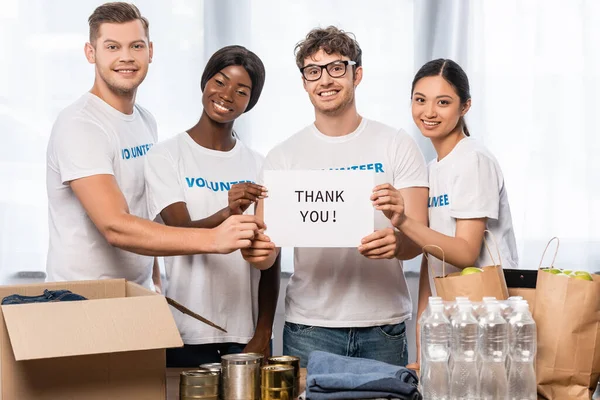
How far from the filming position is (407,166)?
222cm

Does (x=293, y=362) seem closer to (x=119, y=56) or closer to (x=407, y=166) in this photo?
(x=407, y=166)

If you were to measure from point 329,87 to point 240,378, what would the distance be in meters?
0.99

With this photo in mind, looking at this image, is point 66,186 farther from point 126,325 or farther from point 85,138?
point 126,325

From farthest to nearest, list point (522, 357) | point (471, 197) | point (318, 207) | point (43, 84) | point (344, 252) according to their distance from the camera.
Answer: point (43, 84) < point (344, 252) < point (471, 197) < point (318, 207) < point (522, 357)

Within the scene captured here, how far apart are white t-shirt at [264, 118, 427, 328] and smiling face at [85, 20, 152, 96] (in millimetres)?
529

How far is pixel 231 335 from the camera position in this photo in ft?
7.59

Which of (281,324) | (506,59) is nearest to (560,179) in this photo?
(506,59)

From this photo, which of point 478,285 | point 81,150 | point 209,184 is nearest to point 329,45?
point 209,184

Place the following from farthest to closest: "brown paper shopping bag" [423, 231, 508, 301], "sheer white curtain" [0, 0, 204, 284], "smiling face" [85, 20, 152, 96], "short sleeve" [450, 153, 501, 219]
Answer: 1. "sheer white curtain" [0, 0, 204, 284]
2. "smiling face" [85, 20, 152, 96]
3. "short sleeve" [450, 153, 501, 219]
4. "brown paper shopping bag" [423, 231, 508, 301]

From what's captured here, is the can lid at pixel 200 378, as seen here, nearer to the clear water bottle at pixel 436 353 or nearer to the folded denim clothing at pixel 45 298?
the folded denim clothing at pixel 45 298

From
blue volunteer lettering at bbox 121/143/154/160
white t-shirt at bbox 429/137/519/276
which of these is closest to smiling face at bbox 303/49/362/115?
white t-shirt at bbox 429/137/519/276

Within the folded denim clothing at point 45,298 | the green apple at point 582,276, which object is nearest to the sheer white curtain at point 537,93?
the green apple at point 582,276

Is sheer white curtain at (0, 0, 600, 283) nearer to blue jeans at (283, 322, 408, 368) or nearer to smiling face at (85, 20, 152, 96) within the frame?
smiling face at (85, 20, 152, 96)

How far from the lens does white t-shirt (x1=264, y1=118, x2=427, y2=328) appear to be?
7.23 ft
